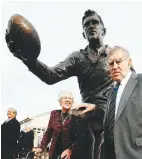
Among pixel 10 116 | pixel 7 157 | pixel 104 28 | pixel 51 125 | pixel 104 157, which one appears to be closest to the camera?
pixel 104 157

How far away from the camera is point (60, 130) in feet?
11.9

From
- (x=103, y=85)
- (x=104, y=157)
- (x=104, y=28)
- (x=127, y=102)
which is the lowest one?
(x=104, y=157)

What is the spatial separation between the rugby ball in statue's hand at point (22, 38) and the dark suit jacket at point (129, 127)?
79cm

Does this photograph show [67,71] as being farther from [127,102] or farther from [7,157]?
[7,157]

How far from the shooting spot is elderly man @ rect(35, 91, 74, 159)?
356 centimetres

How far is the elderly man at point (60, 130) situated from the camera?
11.7 feet

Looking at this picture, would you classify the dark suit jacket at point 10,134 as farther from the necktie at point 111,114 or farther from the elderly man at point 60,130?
the necktie at point 111,114

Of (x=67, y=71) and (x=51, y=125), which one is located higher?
(x=67, y=71)

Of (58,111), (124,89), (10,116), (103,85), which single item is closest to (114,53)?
(124,89)

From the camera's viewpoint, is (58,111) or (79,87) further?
(58,111)

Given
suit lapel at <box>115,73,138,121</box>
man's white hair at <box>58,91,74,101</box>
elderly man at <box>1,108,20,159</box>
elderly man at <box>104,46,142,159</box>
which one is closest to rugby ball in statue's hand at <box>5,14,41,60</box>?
elderly man at <box>104,46,142,159</box>

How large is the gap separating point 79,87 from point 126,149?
1.03 meters

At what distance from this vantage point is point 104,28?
11.4 ft

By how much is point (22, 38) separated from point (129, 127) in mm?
1016
